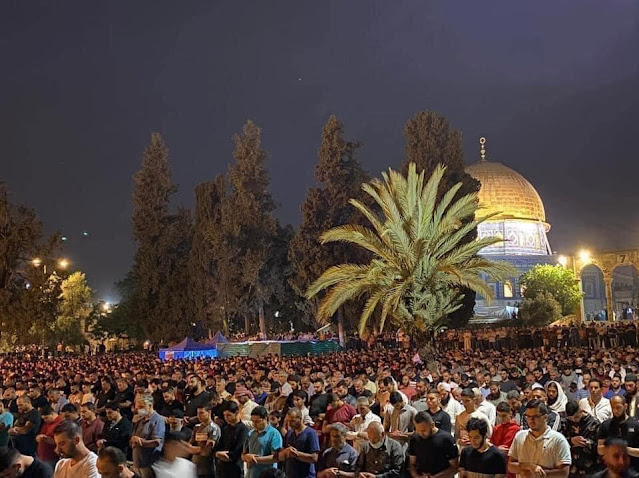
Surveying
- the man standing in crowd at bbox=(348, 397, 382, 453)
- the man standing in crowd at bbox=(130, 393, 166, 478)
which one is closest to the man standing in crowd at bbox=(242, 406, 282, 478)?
the man standing in crowd at bbox=(348, 397, 382, 453)

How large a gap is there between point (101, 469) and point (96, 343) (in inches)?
2301

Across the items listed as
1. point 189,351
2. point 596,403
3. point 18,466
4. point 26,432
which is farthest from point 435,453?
point 189,351

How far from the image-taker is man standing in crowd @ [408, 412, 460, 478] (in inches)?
279

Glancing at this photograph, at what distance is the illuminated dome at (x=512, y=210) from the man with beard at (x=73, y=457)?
77.5m

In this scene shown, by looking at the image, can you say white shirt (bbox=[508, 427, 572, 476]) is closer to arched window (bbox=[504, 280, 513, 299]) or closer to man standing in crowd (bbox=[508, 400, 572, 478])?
man standing in crowd (bbox=[508, 400, 572, 478])

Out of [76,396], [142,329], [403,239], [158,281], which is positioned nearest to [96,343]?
[142,329]

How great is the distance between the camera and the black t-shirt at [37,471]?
20.5 feet

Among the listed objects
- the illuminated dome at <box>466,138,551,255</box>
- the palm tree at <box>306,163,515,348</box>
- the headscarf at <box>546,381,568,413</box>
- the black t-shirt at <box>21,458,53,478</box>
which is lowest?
the headscarf at <box>546,381,568,413</box>

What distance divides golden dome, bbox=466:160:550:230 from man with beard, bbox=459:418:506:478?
254 feet

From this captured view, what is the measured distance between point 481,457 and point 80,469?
3381mm

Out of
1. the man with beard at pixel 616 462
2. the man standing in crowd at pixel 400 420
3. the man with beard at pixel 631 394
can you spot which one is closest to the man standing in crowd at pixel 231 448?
the man standing in crowd at pixel 400 420

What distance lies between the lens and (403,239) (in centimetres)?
2345

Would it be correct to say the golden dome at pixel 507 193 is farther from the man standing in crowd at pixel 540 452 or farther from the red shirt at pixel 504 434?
the man standing in crowd at pixel 540 452

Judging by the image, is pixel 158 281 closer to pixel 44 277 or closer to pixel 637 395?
pixel 44 277
